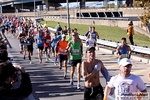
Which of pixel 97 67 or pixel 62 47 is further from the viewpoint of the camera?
pixel 62 47

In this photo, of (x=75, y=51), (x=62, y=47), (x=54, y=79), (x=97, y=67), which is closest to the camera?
(x=97, y=67)

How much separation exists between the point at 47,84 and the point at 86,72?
562cm

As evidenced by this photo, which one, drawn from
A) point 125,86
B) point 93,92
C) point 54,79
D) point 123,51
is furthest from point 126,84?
point 54,79

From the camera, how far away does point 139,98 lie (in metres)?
5.49

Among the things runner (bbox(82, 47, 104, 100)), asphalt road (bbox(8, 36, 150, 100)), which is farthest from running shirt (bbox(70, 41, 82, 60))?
runner (bbox(82, 47, 104, 100))

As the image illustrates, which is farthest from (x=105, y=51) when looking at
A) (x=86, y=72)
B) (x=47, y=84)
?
(x=86, y=72)

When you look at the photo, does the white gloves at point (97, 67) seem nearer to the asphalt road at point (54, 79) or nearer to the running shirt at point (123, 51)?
the asphalt road at point (54, 79)

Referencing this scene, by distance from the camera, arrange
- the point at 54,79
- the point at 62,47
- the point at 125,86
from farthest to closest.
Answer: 1. the point at 62,47
2. the point at 54,79
3. the point at 125,86

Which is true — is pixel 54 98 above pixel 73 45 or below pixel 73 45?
below

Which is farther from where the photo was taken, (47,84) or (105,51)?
(105,51)

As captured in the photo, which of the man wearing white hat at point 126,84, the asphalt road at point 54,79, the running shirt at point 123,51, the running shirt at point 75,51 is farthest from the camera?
the running shirt at point 123,51

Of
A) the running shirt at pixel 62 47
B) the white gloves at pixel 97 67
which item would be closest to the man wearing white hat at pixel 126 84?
the white gloves at pixel 97 67

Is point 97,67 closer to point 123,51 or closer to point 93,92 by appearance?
point 93,92

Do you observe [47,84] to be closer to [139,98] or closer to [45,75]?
[45,75]
